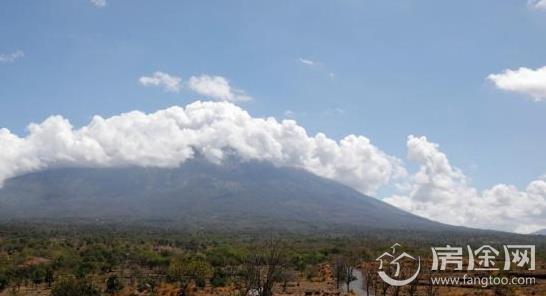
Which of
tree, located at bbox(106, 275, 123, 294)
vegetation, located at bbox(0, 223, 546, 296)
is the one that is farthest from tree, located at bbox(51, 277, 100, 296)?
tree, located at bbox(106, 275, 123, 294)

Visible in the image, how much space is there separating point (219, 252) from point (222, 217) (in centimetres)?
11159

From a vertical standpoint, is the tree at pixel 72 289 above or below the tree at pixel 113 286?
above

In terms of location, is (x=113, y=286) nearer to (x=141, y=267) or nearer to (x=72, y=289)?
(x=72, y=289)

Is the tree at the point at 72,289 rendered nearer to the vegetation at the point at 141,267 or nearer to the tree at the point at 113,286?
the vegetation at the point at 141,267

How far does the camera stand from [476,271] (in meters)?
47.6

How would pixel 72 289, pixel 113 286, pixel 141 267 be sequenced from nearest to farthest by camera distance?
pixel 72 289, pixel 113 286, pixel 141 267

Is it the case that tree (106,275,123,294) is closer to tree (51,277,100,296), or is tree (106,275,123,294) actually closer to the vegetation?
the vegetation

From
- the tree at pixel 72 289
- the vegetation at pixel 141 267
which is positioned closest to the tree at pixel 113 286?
the vegetation at pixel 141 267

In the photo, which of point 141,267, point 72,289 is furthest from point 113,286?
point 141,267

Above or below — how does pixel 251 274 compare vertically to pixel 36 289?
above

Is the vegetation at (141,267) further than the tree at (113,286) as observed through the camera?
No

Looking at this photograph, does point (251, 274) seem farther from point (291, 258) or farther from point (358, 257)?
point (358, 257)

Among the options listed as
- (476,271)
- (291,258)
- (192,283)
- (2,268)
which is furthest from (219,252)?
(476,271)

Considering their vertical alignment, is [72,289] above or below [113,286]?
above
